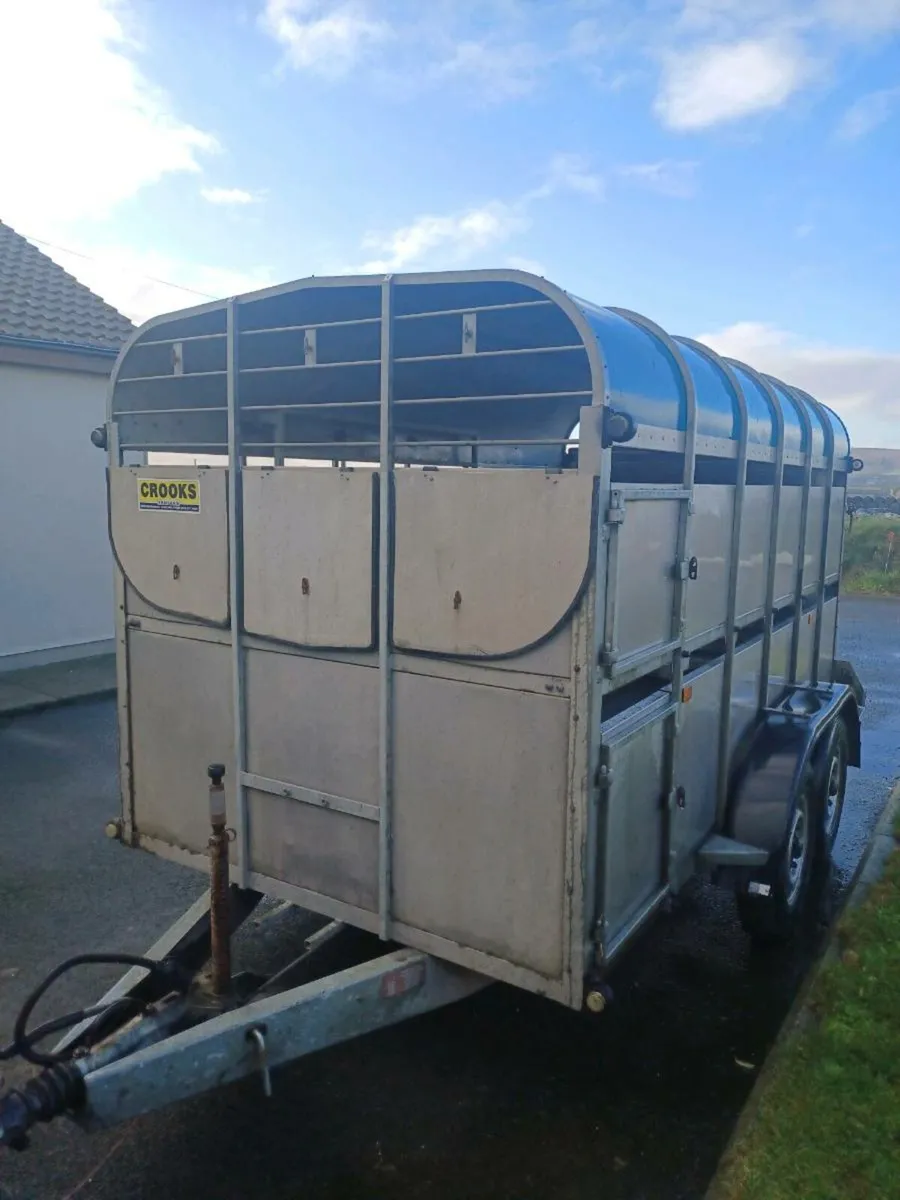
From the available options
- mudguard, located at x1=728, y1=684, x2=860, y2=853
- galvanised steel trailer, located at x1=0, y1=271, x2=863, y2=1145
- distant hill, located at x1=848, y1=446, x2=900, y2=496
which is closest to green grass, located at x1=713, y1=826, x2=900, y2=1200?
galvanised steel trailer, located at x1=0, y1=271, x2=863, y2=1145

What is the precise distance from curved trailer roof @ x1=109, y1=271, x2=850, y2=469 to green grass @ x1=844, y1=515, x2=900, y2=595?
15814mm

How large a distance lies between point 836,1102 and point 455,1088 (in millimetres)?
1366

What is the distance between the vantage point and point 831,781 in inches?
214

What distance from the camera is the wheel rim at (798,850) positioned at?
453 cm

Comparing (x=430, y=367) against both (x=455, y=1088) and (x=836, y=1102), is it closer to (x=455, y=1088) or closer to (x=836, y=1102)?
(x=455, y=1088)

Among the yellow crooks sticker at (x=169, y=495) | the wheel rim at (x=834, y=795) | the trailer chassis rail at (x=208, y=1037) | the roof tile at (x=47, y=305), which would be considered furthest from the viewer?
the roof tile at (x=47, y=305)

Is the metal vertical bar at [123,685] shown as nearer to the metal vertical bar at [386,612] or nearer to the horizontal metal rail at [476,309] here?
the metal vertical bar at [386,612]

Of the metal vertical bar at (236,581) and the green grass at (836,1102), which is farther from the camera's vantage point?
the metal vertical bar at (236,581)

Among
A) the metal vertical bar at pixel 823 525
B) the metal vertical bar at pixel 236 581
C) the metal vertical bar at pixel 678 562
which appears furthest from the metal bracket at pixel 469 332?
the metal vertical bar at pixel 823 525

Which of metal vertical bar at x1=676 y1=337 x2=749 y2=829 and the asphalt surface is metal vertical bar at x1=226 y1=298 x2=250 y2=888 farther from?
metal vertical bar at x1=676 y1=337 x2=749 y2=829

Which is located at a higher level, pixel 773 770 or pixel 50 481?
pixel 50 481

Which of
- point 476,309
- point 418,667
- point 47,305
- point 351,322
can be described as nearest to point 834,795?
point 418,667

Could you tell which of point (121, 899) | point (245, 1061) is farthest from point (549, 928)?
point (121, 899)

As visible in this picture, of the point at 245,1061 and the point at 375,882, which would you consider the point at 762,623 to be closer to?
the point at 375,882
